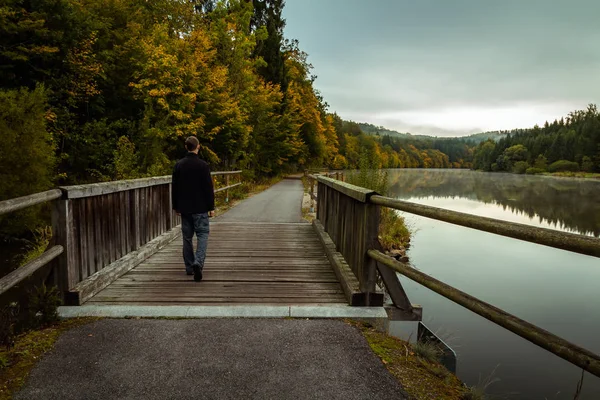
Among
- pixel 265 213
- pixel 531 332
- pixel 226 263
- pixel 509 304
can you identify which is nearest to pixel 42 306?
pixel 226 263

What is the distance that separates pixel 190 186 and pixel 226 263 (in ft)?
4.56

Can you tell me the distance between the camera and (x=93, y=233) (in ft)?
14.0

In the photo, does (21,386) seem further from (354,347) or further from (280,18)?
(280,18)

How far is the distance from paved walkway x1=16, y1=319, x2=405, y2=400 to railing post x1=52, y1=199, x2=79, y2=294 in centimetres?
69

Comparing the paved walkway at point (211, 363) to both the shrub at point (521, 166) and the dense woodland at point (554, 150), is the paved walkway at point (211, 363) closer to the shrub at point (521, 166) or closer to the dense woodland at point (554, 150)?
the dense woodland at point (554, 150)

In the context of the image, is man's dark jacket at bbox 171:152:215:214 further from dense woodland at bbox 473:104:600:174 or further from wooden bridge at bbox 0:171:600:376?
dense woodland at bbox 473:104:600:174

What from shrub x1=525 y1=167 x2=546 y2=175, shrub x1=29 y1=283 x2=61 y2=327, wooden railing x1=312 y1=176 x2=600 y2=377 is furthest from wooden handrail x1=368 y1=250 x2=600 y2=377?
shrub x1=525 y1=167 x2=546 y2=175

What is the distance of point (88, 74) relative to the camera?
17094 millimetres

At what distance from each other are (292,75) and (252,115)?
11.2 meters

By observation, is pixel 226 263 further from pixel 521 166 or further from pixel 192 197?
pixel 521 166

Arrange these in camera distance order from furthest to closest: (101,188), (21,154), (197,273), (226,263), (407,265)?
(21,154), (226,263), (197,273), (101,188), (407,265)

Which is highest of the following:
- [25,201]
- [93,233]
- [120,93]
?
[120,93]

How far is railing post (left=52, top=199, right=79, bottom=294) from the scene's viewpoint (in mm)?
3666

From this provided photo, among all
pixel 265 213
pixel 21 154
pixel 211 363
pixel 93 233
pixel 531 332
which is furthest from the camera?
pixel 265 213
